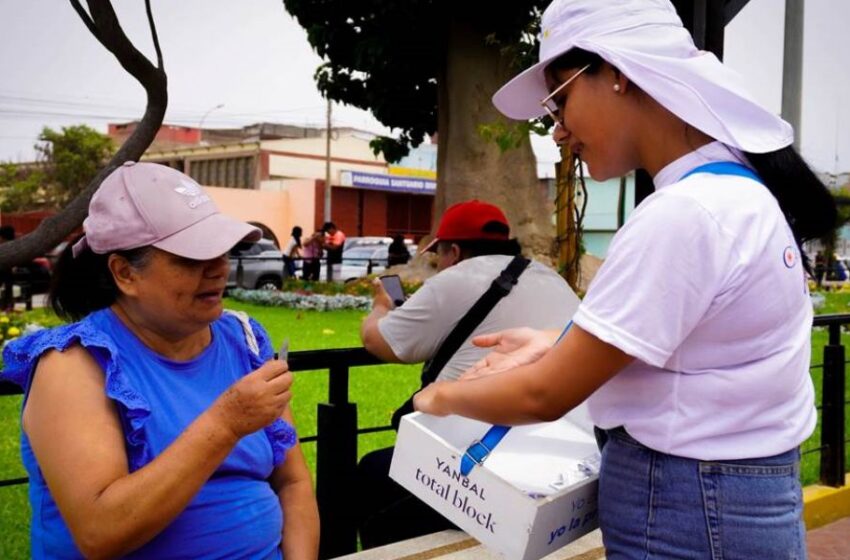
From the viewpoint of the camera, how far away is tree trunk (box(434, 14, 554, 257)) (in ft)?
42.8

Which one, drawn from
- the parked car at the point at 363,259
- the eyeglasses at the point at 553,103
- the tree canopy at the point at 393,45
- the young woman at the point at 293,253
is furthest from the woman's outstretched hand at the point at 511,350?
the parked car at the point at 363,259

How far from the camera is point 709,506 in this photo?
1326 mm

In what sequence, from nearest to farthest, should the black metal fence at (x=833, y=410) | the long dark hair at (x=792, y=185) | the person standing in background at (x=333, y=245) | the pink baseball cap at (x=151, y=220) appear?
1. the long dark hair at (x=792, y=185)
2. the pink baseball cap at (x=151, y=220)
3. the black metal fence at (x=833, y=410)
4. the person standing in background at (x=333, y=245)

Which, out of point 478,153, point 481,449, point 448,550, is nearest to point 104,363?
point 481,449

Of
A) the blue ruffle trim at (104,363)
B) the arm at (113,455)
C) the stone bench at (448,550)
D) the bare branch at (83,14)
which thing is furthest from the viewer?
the stone bench at (448,550)

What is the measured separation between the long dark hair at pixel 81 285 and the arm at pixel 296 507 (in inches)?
21.0

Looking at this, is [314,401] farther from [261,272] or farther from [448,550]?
[261,272]

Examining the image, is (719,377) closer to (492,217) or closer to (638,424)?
(638,424)

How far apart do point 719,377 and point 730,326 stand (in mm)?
78

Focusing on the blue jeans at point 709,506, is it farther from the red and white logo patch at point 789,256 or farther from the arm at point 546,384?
the red and white logo patch at point 789,256

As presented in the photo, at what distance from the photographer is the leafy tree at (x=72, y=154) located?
36.1 m

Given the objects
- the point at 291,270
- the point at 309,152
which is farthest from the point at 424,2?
the point at 309,152

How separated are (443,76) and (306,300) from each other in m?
4.25

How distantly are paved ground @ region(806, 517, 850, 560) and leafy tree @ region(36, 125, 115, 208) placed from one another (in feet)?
116
